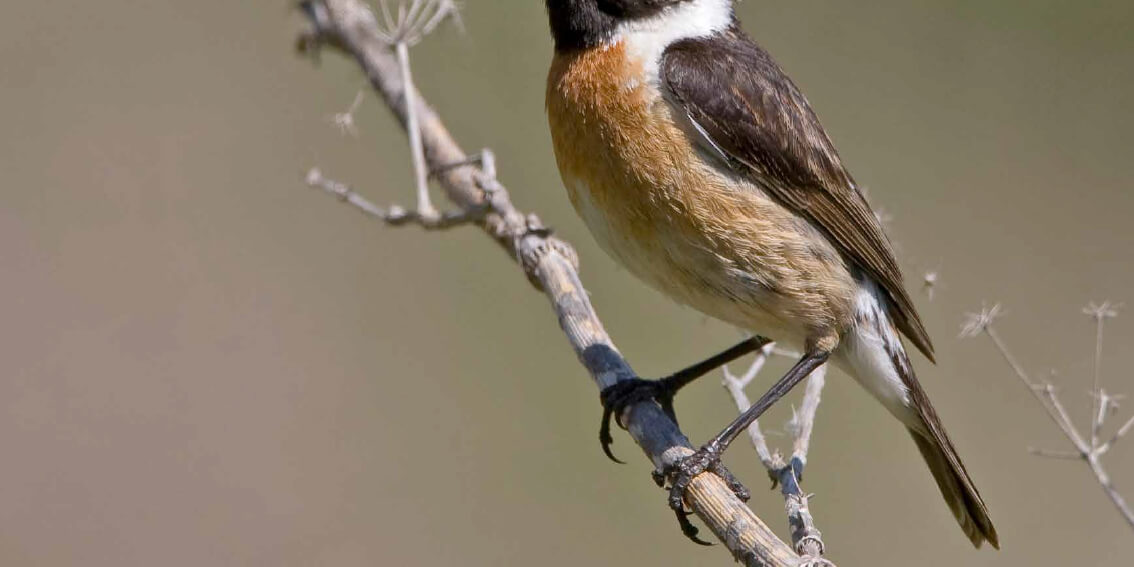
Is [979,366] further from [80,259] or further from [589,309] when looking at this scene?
[80,259]

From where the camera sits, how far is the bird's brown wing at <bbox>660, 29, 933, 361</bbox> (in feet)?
12.8

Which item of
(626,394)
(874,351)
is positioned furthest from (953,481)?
(626,394)

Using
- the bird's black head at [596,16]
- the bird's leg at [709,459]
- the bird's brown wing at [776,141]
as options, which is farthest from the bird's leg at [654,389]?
the bird's black head at [596,16]

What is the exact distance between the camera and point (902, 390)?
417 cm

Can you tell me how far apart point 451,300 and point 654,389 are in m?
2.67

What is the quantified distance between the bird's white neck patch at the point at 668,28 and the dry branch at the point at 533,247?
0.65 metres

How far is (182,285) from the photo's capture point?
6785 mm

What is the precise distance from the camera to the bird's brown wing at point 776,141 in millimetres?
3900

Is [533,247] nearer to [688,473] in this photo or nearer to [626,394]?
[626,394]

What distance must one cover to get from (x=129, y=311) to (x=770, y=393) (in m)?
3.86

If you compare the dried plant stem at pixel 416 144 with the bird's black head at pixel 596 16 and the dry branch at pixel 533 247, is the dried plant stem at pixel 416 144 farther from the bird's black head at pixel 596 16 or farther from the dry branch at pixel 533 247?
the bird's black head at pixel 596 16

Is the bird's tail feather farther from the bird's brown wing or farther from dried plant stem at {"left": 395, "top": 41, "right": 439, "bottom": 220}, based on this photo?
dried plant stem at {"left": 395, "top": 41, "right": 439, "bottom": 220}

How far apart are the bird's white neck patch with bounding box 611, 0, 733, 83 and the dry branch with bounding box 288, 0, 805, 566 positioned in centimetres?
65

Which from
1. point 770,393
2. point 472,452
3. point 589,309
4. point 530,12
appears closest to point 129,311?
point 472,452
